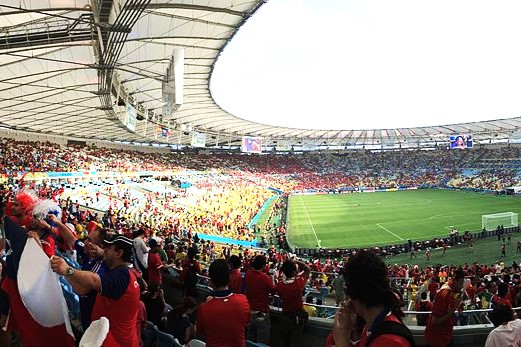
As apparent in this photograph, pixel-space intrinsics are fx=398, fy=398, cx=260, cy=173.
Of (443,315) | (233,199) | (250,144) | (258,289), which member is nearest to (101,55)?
(258,289)

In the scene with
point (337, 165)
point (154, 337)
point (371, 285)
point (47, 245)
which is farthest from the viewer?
point (337, 165)

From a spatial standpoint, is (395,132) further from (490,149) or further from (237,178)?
(237,178)

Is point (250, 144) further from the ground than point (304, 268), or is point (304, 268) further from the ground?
point (250, 144)

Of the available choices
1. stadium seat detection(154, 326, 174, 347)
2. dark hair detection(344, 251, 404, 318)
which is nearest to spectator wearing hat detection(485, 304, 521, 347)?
dark hair detection(344, 251, 404, 318)

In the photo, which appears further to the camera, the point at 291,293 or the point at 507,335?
the point at 291,293

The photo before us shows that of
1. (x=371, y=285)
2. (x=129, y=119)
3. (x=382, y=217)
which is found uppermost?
(x=129, y=119)

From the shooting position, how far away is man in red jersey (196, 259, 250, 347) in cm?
334

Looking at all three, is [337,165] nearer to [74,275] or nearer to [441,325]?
[441,325]

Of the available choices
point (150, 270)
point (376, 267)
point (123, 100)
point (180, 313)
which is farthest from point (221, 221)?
point (376, 267)

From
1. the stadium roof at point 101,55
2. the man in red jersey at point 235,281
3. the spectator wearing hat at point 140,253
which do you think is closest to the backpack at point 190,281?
the spectator wearing hat at point 140,253

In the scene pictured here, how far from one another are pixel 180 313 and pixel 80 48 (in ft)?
51.5

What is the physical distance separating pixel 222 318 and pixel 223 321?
26 mm

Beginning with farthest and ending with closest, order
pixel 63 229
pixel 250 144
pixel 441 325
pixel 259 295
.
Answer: pixel 250 144
pixel 259 295
pixel 63 229
pixel 441 325

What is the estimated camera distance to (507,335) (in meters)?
3.33
